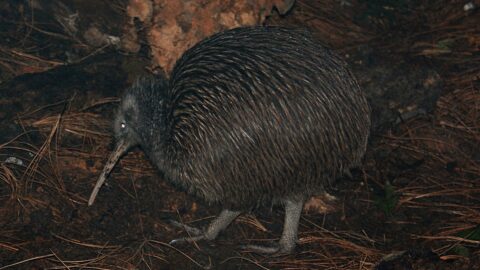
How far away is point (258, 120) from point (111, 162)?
3.68 ft

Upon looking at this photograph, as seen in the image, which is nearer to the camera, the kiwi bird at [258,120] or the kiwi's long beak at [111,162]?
the kiwi bird at [258,120]

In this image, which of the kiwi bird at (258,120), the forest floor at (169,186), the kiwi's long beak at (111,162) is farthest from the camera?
the kiwi's long beak at (111,162)

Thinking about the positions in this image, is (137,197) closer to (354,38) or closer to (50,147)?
(50,147)

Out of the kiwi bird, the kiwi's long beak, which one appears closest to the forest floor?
the kiwi's long beak

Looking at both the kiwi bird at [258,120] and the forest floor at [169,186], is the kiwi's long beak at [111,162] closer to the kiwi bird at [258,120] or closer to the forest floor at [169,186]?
the forest floor at [169,186]

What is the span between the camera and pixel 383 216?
15.4ft

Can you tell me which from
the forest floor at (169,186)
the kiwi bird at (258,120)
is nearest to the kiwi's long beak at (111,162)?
the forest floor at (169,186)

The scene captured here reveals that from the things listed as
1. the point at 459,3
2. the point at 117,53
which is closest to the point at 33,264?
the point at 117,53

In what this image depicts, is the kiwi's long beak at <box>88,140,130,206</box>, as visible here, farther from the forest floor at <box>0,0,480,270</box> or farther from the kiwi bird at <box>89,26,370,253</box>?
the kiwi bird at <box>89,26,370,253</box>

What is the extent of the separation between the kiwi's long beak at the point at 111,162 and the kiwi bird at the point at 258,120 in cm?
23

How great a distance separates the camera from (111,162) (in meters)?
4.58

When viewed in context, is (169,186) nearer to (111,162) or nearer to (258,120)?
(111,162)

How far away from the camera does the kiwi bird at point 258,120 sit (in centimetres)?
404

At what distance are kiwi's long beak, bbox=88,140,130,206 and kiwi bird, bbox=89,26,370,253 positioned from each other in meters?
0.23
